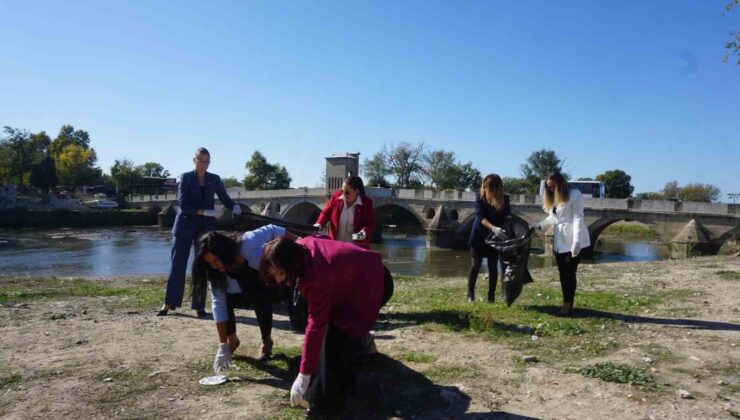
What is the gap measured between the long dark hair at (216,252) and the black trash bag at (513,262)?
11.5 ft

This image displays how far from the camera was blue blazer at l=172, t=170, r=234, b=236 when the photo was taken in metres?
6.48

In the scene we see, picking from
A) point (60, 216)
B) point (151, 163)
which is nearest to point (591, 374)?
point (60, 216)

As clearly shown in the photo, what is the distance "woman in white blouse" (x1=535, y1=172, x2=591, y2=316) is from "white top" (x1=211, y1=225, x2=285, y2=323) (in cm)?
351

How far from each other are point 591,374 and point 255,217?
4147 millimetres

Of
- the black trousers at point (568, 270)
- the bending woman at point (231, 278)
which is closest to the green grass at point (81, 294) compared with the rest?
the bending woman at point (231, 278)

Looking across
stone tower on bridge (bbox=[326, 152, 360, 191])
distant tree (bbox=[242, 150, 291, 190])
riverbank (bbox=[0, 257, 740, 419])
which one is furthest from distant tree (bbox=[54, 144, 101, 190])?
riverbank (bbox=[0, 257, 740, 419])

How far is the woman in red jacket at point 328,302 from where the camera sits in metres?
3.23

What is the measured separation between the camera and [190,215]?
6.54 meters

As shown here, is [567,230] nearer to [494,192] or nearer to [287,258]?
[494,192]

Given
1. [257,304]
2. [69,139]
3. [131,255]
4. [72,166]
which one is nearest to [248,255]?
[257,304]

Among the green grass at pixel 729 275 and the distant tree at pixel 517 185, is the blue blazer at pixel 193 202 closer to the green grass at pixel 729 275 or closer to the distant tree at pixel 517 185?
the green grass at pixel 729 275

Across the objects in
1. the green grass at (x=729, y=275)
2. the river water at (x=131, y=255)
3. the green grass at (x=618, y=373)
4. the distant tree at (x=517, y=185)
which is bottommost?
the river water at (x=131, y=255)

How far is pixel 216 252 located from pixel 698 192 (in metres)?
68.3

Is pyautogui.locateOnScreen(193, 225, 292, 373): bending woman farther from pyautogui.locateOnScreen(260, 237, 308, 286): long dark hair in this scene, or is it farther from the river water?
the river water
